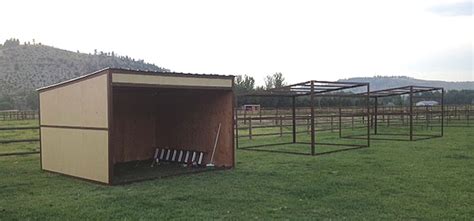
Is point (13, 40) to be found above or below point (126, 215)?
above

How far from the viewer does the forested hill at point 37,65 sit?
7081 centimetres

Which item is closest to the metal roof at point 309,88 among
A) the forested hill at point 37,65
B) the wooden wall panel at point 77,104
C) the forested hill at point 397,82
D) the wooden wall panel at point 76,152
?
the wooden wall panel at point 77,104

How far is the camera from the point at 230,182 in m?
9.00

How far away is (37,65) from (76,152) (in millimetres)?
81402

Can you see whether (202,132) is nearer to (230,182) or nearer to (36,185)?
(230,182)

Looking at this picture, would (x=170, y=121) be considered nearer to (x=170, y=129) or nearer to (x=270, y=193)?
(x=170, y=129)

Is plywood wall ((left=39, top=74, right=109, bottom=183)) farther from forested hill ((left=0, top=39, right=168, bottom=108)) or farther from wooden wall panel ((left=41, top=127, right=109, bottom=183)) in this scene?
forested hill ((left=0, top=39, right=168, bottom=108))

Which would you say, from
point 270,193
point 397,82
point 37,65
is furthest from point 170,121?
point 397,82

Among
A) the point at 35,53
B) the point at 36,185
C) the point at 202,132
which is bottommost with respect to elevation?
the point at 36,185

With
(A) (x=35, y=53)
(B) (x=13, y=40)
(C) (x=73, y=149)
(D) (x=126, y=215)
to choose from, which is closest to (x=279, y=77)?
(C) (x=73, y=149)

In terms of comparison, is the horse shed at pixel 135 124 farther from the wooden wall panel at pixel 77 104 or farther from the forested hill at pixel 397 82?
the forested hill at pixel 397 82

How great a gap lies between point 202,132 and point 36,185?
14.3 ft

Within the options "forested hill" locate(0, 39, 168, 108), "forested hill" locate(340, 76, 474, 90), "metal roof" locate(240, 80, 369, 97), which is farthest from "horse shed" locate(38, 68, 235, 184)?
"forested hill" locate(340, 76, 474, 90)

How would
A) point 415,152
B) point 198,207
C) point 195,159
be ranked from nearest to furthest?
point 198,207 < point 195,159 < point 415,152
